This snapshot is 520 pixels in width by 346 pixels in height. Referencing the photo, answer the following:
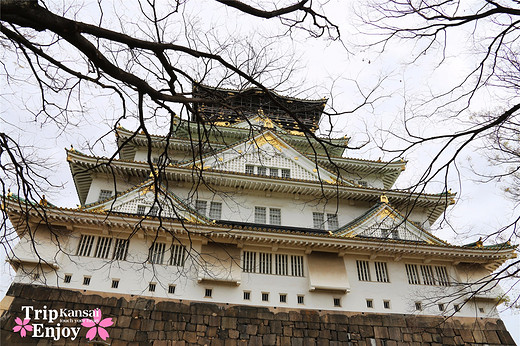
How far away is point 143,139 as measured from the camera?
1941cm

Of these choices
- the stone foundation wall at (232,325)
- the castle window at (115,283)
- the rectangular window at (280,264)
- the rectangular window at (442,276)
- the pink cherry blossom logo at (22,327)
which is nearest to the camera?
the pink cherry blossom logo at (22,327)

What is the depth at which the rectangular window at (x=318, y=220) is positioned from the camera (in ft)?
55.9

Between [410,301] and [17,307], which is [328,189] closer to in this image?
[410,301]

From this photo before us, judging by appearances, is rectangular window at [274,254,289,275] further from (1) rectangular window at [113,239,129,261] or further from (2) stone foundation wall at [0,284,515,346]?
(1) rectangular window at [113,239,129,261]

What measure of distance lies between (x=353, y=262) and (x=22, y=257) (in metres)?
12.5

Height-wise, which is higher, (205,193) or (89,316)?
(205,193)

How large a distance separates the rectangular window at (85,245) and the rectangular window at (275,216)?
759 centimetres

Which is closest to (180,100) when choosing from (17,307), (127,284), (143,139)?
(127,284)

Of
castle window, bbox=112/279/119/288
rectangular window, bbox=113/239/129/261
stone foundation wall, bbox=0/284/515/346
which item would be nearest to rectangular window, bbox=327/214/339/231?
stone foundation wall, bbox=0/284/515/346

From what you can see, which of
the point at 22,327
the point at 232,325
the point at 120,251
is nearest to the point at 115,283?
the point at 120,251

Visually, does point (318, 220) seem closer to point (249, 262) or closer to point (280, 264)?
point (280, 264)

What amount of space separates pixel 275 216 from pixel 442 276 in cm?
764

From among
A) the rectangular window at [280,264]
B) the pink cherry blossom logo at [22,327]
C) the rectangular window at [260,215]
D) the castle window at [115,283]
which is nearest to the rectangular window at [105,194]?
the castle window at [115,283]

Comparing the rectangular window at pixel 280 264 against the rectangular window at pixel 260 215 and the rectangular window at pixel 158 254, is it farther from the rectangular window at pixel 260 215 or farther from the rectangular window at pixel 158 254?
the rectangular window at pixel 158 254
